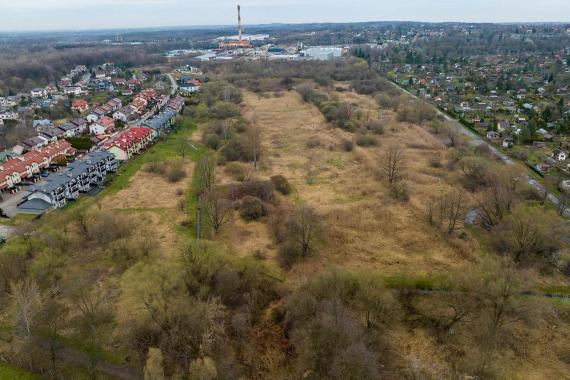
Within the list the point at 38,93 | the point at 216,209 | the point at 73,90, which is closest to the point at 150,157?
the point at 216,209

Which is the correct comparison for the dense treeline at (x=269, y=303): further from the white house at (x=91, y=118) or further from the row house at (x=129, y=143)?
the white house at (x=91, y=118)

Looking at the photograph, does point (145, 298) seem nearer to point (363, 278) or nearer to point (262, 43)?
point (363, 278)

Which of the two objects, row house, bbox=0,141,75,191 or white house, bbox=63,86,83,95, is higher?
white house, bbox=63,86,83,95

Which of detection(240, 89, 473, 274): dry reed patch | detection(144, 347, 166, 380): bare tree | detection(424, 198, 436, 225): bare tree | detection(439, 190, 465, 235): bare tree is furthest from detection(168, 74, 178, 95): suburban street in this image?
detection(144, 347, 166, 380): bare tree

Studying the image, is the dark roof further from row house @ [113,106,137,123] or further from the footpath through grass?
row house @ [113,106,137,123]

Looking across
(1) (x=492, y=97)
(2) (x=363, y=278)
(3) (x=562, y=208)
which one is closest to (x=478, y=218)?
(3) (x=562, y=208)

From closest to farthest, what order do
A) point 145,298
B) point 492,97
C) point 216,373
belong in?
point 216,373, point 145,298, point 492,97
